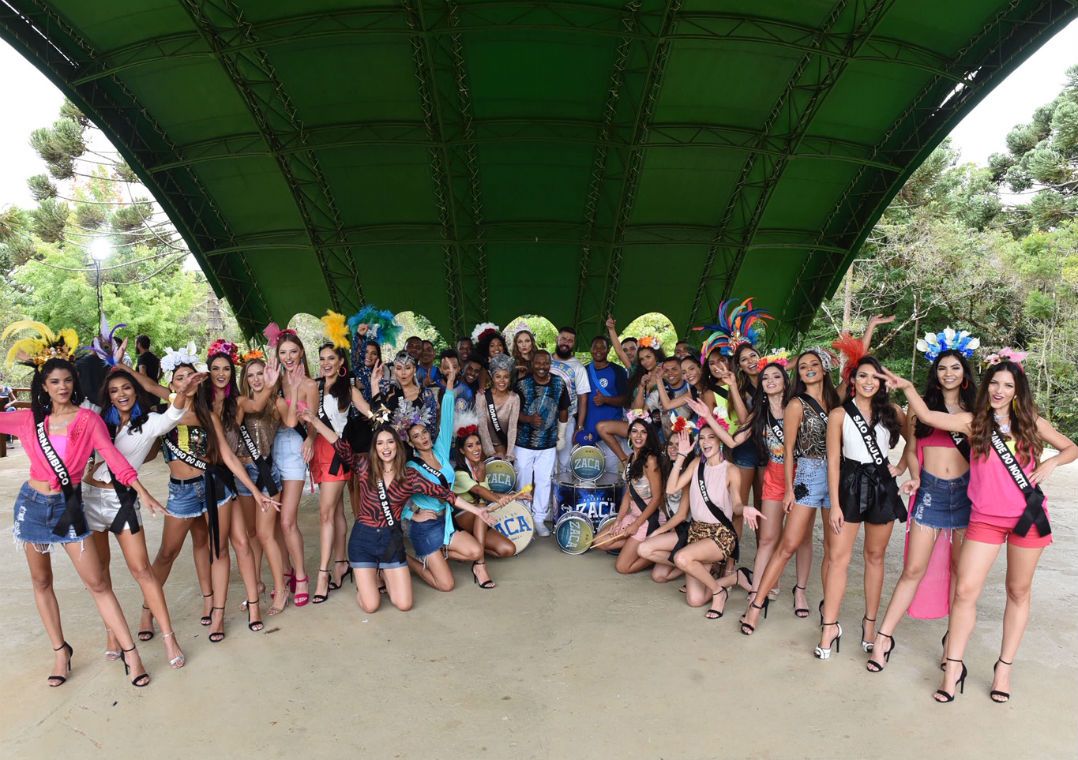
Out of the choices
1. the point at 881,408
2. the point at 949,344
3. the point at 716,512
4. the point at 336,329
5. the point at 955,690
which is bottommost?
the point at 955,690

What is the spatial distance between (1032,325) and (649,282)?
15.1 m

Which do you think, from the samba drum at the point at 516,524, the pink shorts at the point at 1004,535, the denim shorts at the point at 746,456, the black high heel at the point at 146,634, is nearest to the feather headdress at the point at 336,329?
the samba drum at the point at 516,524

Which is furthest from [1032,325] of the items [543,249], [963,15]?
[543,249]

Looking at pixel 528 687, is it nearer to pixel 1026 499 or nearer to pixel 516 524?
pixel 516 524

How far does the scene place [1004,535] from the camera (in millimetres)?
3863

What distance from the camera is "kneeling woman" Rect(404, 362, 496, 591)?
5.55 meters

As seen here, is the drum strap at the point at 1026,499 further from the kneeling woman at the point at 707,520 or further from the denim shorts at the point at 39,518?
the denim shorts at the point at 39,518

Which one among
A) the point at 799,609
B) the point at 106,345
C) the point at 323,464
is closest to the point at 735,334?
the point at 799,609

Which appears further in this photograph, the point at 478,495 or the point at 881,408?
the point at 478,495

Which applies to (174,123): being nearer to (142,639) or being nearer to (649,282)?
(649,282)

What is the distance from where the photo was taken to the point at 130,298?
28.1 meters

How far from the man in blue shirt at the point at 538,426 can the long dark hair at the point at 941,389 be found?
138 inches

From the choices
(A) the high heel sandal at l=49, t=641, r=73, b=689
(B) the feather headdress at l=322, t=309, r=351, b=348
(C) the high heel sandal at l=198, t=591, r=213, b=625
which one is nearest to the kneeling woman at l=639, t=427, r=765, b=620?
(B) the feather headdress at l=322, t=309, r=351, b=348

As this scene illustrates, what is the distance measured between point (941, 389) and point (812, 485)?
3.24 feet
